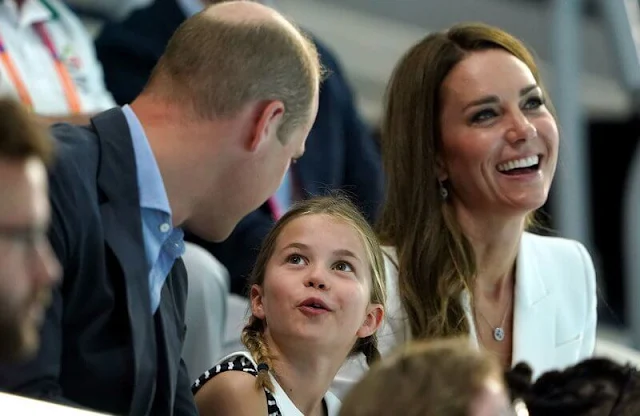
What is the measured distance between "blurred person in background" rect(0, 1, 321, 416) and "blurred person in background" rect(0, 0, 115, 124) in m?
0.92

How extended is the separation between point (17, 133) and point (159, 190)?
2.56ft

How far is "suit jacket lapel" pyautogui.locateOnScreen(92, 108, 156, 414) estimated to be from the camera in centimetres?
191

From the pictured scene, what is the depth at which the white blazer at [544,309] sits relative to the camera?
2412 mm

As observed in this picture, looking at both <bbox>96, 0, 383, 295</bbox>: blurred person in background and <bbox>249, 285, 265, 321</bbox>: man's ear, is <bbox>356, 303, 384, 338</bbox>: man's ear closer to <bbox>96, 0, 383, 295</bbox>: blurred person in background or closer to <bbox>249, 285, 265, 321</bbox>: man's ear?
<bbox>249, 285, 265, 321</bbox>: man's ear

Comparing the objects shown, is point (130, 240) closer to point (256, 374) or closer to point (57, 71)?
point (256, 374)

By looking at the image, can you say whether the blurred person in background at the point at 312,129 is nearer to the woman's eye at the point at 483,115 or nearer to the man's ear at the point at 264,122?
the woman's eye at the point at 483,115

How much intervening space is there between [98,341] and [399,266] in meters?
0.70

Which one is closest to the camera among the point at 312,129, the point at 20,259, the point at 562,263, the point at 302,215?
the point at 20,259

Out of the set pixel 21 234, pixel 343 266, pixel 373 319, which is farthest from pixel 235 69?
pixel 21 234

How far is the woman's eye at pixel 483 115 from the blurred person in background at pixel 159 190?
1.39ft

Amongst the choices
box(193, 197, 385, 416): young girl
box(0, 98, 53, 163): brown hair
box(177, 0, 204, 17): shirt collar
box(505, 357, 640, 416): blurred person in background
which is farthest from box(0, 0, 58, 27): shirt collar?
box(0, 98, 53, 163): brown hair

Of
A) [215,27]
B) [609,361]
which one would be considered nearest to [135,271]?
[215,27]

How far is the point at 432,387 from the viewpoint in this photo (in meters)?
1.34

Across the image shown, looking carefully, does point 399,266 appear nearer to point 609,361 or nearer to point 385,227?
point 385,227
